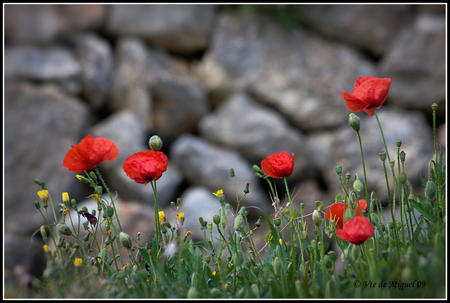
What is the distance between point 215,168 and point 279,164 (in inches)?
70.3

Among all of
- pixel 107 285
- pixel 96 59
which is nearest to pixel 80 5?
pixel 96 59

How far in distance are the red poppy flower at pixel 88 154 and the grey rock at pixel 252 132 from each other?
191 centimetres

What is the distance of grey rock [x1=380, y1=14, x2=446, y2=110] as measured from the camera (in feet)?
8.25

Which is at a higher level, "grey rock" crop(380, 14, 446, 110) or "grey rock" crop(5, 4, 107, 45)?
"grey rock" crop(5, 4, 107, 45)

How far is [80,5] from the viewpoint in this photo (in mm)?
2506

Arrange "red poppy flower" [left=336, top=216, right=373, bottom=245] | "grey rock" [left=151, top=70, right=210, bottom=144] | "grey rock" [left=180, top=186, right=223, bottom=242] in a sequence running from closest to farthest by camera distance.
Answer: "red poppy flower" [left=336, top=216, right=373, bottom=245] → "grey rock" [left=180, top=186, right=223, bottom=242] → "grey rock" [left=151, top=70, right=210, bottom=144]

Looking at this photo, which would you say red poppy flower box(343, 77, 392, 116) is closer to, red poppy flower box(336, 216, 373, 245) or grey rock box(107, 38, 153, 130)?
red poppy flower box(336, 216, 373, 245)

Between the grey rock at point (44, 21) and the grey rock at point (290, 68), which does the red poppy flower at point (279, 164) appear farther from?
the grey rock at point (44, 21)

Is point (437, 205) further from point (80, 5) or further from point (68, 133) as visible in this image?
point (80, 5)

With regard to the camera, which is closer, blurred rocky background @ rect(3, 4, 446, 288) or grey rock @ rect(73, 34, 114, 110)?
blurred rocky background @ rect(3, 4, 446, 288)

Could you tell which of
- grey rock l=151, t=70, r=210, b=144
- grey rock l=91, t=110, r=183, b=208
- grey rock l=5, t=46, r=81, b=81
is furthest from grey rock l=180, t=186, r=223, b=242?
grey rock l=5, t=46, r=81, b=81

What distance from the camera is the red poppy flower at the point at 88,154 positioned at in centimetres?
50

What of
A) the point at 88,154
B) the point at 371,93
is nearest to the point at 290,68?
the point at 371,93

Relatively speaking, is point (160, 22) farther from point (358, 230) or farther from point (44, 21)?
point (358, 230)
